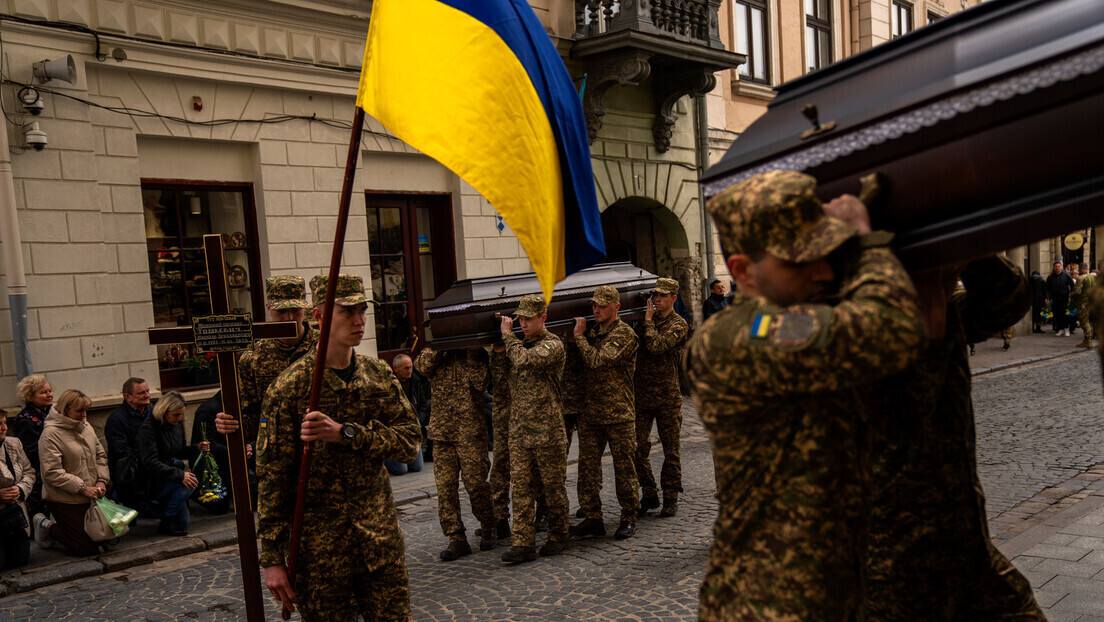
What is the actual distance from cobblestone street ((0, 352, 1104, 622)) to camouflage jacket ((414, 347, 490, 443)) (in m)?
0.91

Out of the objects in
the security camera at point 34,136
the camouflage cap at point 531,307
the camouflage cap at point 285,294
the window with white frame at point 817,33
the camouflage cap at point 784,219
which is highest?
the window with white frame at point 817,33

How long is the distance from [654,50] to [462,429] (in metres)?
9.04

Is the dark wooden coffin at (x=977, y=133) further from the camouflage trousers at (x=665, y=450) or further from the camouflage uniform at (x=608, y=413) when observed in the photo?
the camouflage trousers at (x=665, y=450)

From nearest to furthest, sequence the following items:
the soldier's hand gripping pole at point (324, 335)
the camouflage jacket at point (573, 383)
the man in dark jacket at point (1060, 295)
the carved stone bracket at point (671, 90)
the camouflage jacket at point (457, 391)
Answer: the soldier's hand gripping pole at point (324, 335)
the camouflage jacket at point (457, 391)
the camouflage jacket at point (573, 383)
the carved stone bracket at point (671, 90)
the man in dark jacket at point (1060, 295)

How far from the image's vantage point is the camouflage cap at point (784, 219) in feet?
8.06

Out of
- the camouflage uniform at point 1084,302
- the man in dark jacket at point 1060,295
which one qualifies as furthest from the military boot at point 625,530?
the man in dark jacket at point 1060,295

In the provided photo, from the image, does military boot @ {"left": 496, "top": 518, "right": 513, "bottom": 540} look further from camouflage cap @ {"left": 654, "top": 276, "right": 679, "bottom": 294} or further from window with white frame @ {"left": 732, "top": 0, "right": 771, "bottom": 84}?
window with white frame @ {"left": 732, "top": 0, "right": 771, "bottom": 84}

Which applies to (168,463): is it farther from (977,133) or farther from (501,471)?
(977,133)

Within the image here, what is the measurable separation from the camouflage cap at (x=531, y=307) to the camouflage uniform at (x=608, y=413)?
55cm

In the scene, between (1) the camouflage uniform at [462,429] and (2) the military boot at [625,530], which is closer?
(2) the military boot at [625,530]

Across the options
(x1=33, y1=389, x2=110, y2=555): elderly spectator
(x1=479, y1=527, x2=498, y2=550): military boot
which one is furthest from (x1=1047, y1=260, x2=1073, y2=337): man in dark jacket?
(x1=33, y1=389, x2=110, y2=555): elderly spectator

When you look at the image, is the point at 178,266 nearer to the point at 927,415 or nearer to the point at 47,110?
the point at 47,110

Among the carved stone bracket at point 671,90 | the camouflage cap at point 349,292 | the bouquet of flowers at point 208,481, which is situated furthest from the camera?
the carved stone bracket at point 671,90

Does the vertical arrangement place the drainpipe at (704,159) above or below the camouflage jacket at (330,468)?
above
